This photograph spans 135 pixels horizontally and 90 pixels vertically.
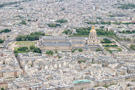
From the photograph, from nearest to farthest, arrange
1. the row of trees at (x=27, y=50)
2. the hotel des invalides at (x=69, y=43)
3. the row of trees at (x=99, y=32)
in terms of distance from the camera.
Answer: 1. the row of trees at (x=27, y=50)
2. the hotel des invalides at (x=69, y=43)
3. the row of trees at (x=99, y=32)

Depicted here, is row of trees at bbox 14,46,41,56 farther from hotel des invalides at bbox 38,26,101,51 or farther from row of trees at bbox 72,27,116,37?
row of trees at bbox 72,27,116,37

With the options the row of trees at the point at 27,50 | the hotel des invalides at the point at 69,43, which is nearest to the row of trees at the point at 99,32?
the hotel des invalides at the point at 69,43

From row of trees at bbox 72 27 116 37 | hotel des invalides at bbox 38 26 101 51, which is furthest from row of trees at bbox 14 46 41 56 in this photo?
row of trees at bbox 72 27 116 37

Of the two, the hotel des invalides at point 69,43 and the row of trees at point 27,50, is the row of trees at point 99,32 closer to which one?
the hotel des invalides at point 69,43

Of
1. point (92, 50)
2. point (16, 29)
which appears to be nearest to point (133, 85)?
point (92, 50)

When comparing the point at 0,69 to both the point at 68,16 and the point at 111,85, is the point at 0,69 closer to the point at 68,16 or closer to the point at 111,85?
the point at 111,85

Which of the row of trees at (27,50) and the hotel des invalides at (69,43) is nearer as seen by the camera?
the row of trees at (27,50)

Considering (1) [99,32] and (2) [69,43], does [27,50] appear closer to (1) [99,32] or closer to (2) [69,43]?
(2) [69,43]

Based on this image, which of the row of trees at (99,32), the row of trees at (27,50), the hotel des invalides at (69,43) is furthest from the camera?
the row of trees at (99,32)
